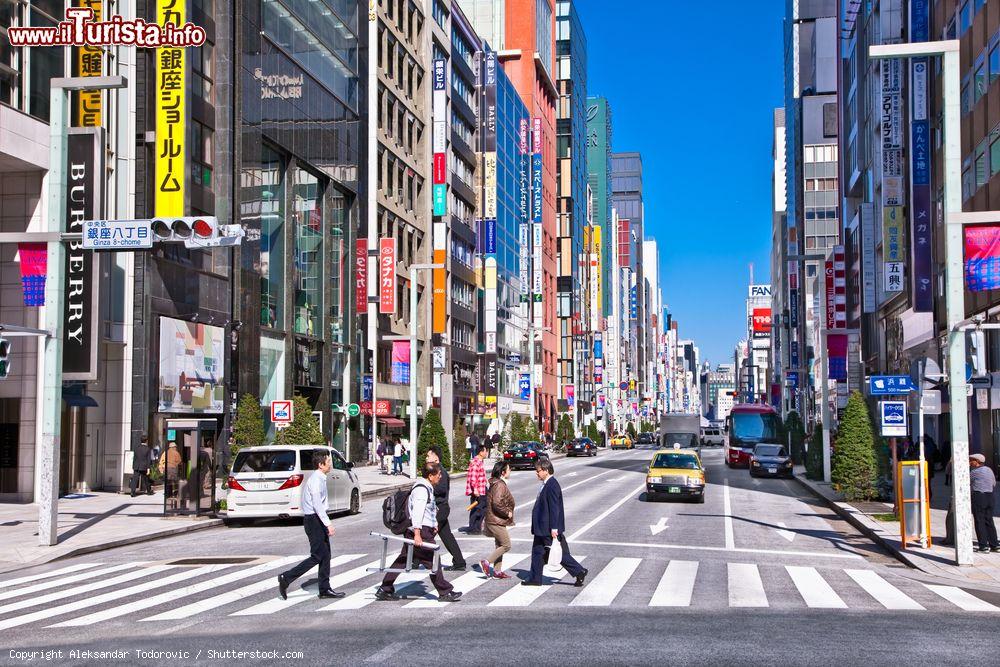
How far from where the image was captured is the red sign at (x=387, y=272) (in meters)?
60.3

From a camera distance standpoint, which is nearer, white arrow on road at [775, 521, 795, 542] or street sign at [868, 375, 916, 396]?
white arrow on road at [775, 521, 795, 542]

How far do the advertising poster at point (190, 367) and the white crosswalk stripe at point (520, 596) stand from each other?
25.1 m

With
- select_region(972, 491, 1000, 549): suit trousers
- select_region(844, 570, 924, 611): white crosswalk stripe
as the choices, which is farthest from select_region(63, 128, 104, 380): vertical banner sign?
select_region(972, 491, 1000, 549): suit trousers

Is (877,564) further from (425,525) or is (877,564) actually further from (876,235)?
(876,235)

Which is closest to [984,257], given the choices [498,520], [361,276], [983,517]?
[983,517]

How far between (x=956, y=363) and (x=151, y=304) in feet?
87.7

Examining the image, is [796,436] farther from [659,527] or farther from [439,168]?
[659,527]

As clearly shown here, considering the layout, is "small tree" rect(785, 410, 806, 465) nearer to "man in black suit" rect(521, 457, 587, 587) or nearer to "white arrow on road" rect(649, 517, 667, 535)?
"white arrow on road" rect(649, 517, 667, 535)

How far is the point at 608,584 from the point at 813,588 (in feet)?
9.46

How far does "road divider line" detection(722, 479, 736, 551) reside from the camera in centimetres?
2139

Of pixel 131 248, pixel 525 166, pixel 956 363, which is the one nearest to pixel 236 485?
pixel 131 248

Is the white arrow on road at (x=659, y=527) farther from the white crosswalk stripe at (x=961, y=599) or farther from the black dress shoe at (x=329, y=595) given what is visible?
the black dress shoe at (x=329, y=595)

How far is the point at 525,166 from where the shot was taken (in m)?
108

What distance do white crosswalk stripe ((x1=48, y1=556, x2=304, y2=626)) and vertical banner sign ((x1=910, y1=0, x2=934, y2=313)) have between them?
32.1 m
